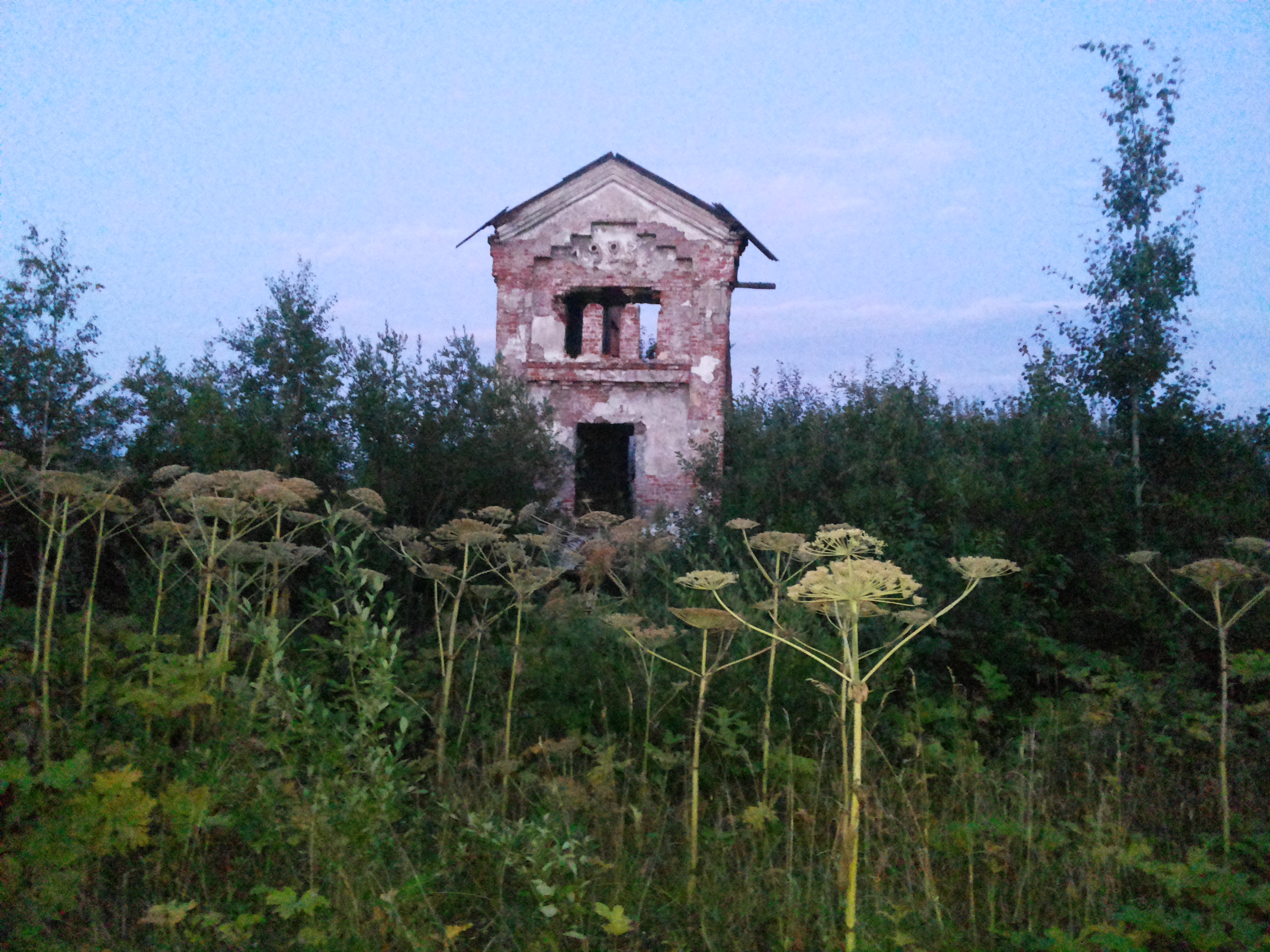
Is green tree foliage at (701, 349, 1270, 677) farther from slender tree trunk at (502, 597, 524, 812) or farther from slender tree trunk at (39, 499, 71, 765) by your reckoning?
slender tree trunk at (39, 499, 71, 765)

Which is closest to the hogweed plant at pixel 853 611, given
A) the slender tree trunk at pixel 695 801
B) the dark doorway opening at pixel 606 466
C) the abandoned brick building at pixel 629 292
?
the slender tree trunk at pixel 695 801

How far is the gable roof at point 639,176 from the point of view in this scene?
14.5 meters

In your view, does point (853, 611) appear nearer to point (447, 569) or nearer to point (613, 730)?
point (447, 569)

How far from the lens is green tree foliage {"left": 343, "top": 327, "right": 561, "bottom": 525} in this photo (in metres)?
9.74

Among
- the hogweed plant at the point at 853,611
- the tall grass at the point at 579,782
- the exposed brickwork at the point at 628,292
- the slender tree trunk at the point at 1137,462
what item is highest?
the exposed brickwork at the point at 628,292

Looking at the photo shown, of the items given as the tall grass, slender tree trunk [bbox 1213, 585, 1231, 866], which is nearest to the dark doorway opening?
the tall grass

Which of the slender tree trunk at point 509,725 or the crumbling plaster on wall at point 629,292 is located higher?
the crumbling plaster on wall at point 629,292

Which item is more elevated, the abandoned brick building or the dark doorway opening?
the abandoned brick building

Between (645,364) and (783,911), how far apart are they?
1189cm

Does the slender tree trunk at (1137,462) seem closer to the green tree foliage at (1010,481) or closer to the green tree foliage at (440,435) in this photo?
the green tree foliage at (1010,481)

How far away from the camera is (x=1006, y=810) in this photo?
13.1ft

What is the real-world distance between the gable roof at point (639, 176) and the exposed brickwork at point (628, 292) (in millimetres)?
21

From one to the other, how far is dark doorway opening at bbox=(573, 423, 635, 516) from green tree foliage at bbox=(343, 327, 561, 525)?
373cm

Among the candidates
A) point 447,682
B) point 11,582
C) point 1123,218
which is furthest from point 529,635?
point 1123,218
